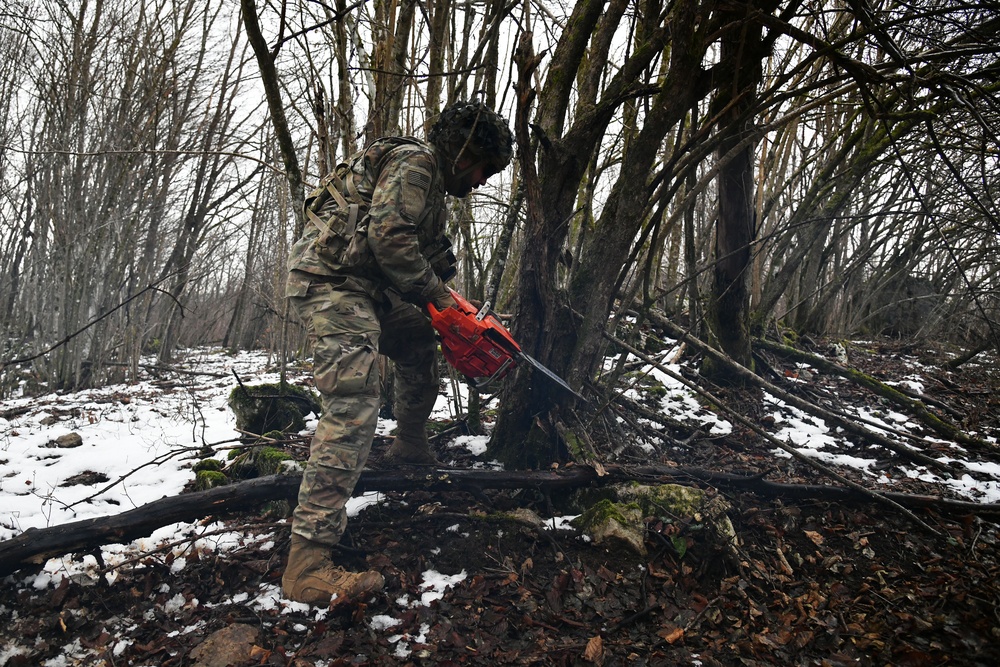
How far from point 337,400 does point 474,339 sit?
792mm

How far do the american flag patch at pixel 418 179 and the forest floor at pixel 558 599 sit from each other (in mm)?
1827

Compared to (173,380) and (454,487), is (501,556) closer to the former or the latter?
(454,487)

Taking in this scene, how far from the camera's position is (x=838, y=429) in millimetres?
4570

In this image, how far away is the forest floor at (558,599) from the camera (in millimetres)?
2154

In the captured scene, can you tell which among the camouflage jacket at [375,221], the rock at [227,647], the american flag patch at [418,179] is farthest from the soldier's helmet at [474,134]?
the rock at [227,647]

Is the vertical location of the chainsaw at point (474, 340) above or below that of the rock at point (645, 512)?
above

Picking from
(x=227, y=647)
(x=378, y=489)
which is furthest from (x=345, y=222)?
(x=227, y=647)

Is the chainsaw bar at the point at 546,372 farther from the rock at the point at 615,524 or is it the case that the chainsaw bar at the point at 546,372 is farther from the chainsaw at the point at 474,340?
the rock at the point at 615,524

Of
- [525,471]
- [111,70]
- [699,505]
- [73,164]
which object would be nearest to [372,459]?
[525,471]

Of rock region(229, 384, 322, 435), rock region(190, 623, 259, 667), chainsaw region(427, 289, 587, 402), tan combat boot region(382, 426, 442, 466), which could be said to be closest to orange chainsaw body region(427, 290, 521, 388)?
chainsaw region(427, 289, 587, 402)

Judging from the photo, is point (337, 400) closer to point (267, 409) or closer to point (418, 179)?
point (418, 179)

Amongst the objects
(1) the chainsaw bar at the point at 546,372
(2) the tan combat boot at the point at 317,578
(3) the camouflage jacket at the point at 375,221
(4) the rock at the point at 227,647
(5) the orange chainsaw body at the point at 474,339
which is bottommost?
(4) the rock at the point at 227,647

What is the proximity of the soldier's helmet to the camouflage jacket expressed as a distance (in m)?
0.11

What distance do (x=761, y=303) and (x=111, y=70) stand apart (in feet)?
29.5
